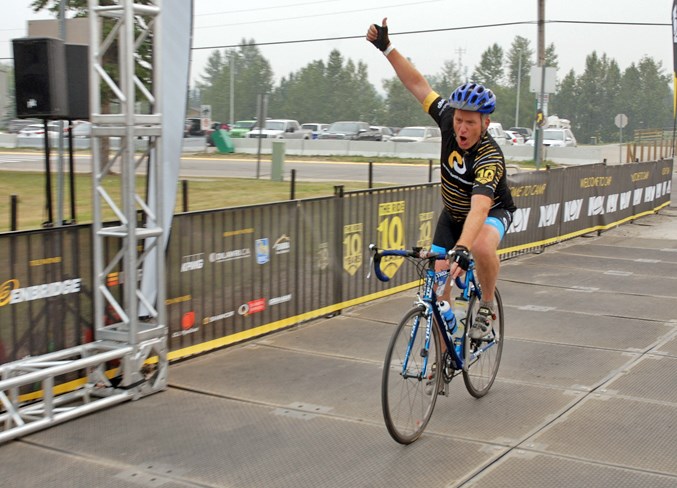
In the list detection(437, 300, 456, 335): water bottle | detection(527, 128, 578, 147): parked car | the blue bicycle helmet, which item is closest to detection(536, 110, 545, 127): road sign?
detection(527, 128, 578, 147): parked car

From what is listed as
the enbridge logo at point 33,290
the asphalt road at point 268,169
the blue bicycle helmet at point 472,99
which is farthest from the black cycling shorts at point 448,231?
the asphalt road at point 268,169

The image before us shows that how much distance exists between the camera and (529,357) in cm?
757

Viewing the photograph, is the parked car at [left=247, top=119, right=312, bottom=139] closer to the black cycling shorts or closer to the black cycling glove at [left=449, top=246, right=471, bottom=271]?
the black cycling shorts

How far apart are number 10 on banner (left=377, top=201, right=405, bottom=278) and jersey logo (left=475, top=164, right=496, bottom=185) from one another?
4.38m

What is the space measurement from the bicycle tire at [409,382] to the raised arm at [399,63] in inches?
68.8

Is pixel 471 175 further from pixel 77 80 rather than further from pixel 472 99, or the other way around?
pixel 77 80

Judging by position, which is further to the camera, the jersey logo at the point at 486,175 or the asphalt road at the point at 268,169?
the asphalt road at the point at 268,169

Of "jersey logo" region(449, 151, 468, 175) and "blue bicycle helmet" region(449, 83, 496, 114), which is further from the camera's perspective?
"jersey logo" region(449, 151, 468, 175)

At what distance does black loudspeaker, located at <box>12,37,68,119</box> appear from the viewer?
20.6 feet

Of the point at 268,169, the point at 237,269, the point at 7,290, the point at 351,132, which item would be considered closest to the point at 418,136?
the point at 351,132

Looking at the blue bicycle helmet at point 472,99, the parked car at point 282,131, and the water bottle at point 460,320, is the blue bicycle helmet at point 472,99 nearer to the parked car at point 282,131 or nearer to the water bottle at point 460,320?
the water bottle at point 460,320

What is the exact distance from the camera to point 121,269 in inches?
258

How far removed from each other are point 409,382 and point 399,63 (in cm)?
230

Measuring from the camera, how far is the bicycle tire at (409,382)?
5.02 meters
